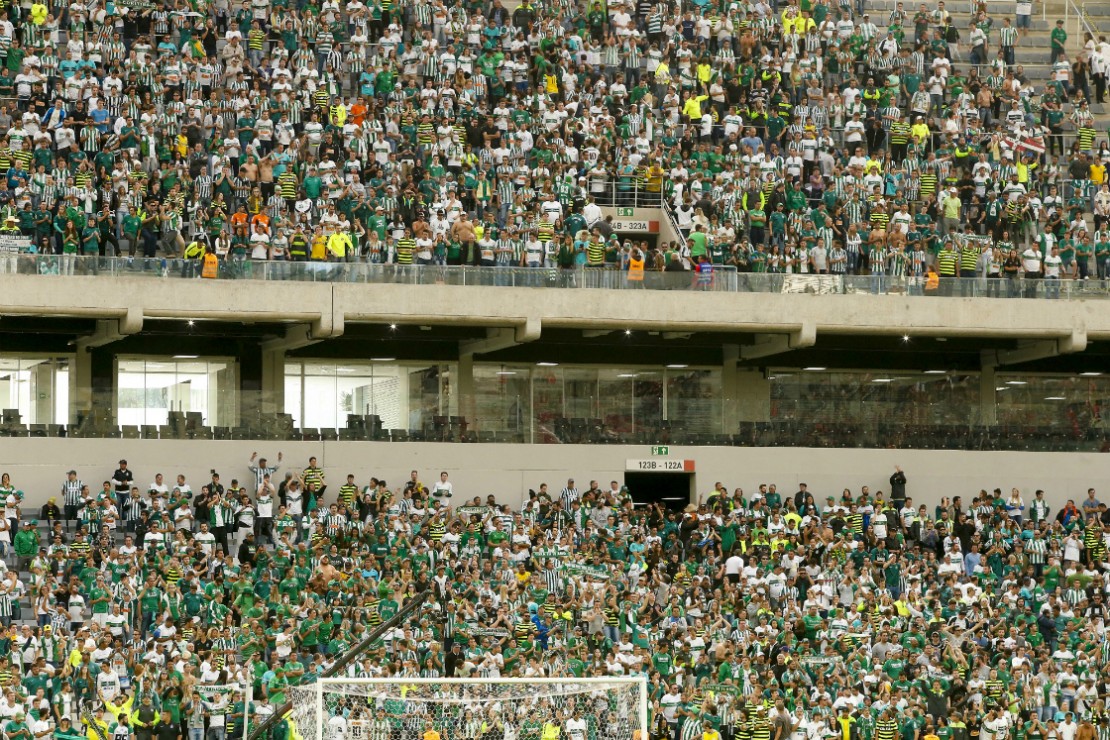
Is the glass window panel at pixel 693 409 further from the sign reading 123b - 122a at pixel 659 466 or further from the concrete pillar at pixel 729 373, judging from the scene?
the concrete pillar at pixel 729 373

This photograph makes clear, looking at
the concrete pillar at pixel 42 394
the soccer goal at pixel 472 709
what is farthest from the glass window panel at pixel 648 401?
the soccer goal at pixel 472 709

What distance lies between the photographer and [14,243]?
132 ft

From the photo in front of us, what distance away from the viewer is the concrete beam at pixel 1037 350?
4431cm

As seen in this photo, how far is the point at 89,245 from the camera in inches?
1608

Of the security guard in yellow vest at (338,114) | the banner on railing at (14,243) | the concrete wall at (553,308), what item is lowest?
the concrete wall at (553,308)

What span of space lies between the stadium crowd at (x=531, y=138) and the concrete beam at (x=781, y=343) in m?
1.39

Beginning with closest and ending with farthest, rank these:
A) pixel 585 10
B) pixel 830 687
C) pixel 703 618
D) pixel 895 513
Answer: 1. pixel 830 687
2. pixel 703 618
3. pixel 895 513
4. pixel 585 10

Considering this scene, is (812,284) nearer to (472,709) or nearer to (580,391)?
(580,391)

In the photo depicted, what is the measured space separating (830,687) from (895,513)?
8832 millimetres

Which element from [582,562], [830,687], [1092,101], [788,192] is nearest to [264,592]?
[582,562]

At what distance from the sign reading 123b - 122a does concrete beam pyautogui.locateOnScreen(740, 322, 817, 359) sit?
3.30 meters

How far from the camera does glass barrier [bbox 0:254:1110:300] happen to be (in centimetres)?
4028

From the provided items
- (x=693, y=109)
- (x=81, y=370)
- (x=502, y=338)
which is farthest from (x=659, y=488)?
(x=81, y=370)

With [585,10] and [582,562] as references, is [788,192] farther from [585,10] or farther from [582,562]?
[582,562]
